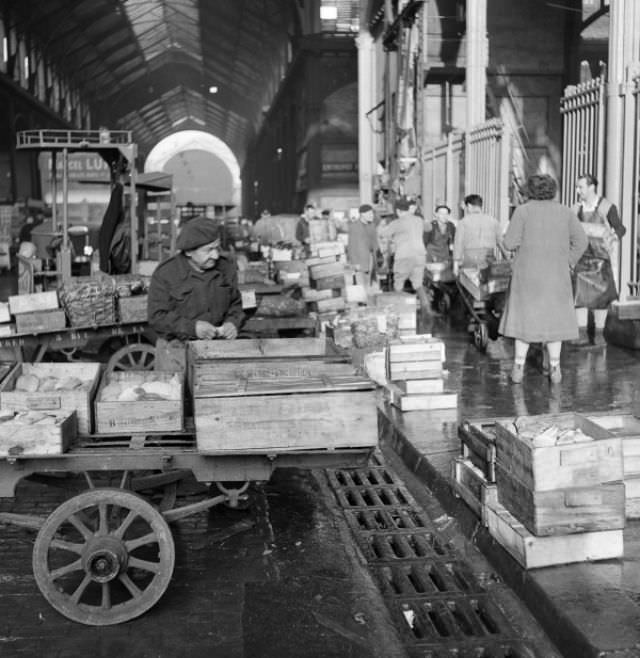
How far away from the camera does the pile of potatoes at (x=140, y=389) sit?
5.27m

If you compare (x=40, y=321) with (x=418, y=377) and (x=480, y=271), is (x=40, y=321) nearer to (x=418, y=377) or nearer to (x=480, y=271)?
(x=418, y=377)

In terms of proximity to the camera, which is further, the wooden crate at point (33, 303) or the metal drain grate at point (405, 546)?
the wooden crate at point (33, 303)

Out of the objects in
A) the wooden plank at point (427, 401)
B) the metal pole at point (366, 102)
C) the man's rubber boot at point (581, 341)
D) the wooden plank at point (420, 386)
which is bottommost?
the man's rubber boot at point (581, 341)

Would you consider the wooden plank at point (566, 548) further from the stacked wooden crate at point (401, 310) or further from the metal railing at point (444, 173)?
the metal railing at point (444, 173)

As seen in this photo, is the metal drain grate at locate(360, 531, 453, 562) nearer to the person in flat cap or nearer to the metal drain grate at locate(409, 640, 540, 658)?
the metal drain grate at locate(409, 640, 540, 658)

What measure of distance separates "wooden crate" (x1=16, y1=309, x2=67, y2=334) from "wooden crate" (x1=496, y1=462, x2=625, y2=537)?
712 centimetres

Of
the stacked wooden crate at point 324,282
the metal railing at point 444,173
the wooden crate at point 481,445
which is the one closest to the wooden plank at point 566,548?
the wooden crate at point 481,445

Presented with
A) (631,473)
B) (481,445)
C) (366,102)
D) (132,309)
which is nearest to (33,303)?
(132,309)

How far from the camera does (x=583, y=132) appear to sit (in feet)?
44.4

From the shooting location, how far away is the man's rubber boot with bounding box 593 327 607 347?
40.5 ft

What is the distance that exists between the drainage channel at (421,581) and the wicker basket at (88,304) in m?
4.76

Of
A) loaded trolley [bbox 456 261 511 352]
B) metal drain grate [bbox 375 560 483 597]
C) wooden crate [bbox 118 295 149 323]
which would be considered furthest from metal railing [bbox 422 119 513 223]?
metal drain grate [bbox 375 560 483 597]

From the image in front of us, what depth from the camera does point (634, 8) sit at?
12828mm

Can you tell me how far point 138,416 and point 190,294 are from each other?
7.03ft
